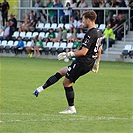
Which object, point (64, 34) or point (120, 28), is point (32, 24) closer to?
point (64, 34)

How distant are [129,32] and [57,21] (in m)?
5.23

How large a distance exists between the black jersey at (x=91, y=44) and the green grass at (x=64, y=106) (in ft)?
3.31

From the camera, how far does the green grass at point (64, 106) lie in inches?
392

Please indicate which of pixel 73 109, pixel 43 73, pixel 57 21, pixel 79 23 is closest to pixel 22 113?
pixel 73 109

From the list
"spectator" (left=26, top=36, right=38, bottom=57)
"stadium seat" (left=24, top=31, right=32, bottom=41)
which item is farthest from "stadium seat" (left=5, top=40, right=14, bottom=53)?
"spectator" (left=26, top=36, right=38, bottom=57)

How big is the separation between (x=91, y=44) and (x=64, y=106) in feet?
A: 6.20

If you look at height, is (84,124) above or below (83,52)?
below

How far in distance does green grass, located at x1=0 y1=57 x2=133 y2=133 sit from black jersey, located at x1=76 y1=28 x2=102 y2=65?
39.7 inches

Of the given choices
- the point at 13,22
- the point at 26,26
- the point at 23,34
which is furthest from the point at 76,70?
the point at 13,22

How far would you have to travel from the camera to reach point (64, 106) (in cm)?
1281

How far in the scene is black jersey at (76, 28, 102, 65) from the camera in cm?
1141

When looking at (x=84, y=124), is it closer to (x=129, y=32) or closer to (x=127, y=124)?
(x=127, y=124)

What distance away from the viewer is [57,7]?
118 feet

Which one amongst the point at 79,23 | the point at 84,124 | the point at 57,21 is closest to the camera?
the point at 84,124
